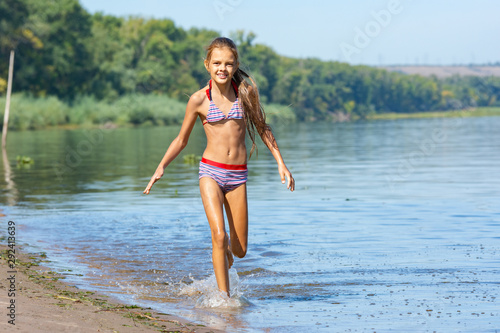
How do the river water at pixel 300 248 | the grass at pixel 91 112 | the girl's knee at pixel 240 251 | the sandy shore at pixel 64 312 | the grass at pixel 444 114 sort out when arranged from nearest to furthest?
the sandy shore at pixel 64 312, the river water at pixel 300 248, the girl's knee at pixel 240 251, the grass at pixel 91 112, the grass at pixel 444 114

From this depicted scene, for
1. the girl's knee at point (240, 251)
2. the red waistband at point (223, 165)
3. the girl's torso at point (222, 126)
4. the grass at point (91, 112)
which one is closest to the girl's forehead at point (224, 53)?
the girl's torso at point (222, 126)

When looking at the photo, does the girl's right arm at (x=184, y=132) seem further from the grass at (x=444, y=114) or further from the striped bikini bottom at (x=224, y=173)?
the grass at (x=444, y=114)

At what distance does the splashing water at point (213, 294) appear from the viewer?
668cm

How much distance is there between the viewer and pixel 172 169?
24.4 meters

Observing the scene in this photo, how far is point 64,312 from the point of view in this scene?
5551 mm

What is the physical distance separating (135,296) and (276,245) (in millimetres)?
3096

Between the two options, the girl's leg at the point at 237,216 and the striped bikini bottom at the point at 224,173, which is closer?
the striped bikini bottom at the point at 224,173

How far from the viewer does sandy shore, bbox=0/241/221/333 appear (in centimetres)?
504

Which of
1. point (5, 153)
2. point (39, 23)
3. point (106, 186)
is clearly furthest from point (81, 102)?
point (106, 186)

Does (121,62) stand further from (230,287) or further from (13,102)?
(230,287)

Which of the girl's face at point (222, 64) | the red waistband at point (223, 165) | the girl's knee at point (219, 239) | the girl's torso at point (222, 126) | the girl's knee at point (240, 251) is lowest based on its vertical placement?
the girl's knee at point (240, 251)

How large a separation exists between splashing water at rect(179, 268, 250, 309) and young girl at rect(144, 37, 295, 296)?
11 cm

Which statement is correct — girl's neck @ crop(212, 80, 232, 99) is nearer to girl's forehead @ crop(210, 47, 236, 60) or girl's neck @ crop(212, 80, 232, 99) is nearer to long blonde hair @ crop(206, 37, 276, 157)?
long blonde hair @ crop(206, 37, 276, 157)

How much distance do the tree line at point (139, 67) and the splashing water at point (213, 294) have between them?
2047 cm
